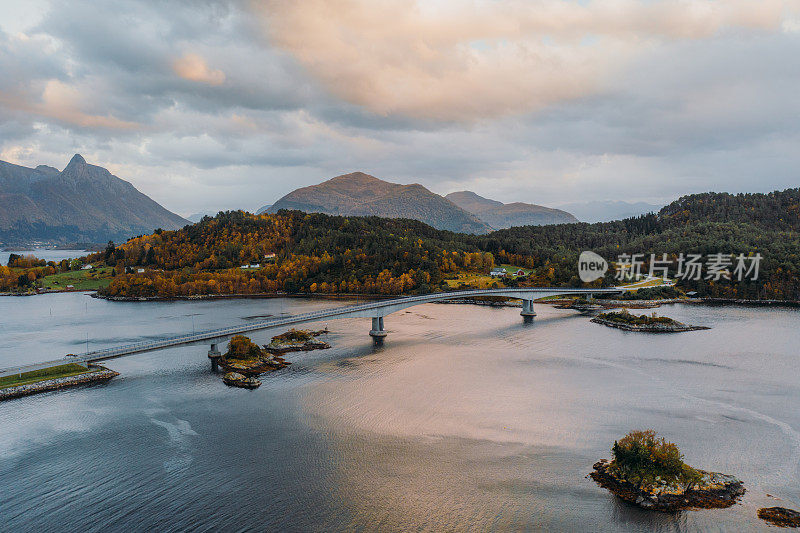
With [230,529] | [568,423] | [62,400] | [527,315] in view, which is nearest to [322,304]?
[527,315]

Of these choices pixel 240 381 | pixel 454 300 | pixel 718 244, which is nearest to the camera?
pixel 240 381

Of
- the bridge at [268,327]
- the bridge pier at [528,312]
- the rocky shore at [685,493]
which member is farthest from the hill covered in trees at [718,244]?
the rocky shore at [685,493]

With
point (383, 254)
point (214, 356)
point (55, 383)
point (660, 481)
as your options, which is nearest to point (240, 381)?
point (214, 356)

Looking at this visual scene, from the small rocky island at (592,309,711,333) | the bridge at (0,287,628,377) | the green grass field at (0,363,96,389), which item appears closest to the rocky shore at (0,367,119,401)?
the green grass field at (0,363,96,389)

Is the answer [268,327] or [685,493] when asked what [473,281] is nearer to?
[268,327]

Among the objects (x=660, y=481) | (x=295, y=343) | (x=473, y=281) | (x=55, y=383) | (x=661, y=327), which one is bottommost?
(x=660, y=481)

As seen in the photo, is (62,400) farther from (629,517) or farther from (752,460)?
(752,460)

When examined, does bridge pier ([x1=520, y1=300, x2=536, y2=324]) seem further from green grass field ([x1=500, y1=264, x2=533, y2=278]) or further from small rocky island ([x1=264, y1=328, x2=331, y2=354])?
green grass field ([x1=500, y1=264, x2=533, y2=278])

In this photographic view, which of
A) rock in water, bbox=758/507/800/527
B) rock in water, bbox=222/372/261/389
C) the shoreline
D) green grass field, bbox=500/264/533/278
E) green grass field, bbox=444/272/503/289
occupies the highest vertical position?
green grass field, bbox=500/264/533/278
